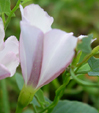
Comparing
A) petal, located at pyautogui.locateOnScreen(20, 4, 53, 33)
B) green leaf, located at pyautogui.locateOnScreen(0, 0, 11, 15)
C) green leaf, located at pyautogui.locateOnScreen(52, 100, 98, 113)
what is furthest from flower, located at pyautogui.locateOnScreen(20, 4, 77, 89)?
green leaf, located at pyautogui.locateOnScreen(52, 100, 98, 113)

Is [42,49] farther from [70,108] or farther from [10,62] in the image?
[70,108]

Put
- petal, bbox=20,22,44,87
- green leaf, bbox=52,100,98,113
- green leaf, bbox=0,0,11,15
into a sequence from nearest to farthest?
petal, bbox=20,22,44,87, green leaf, bbox=0,0,11,15, green leaf, bbox=52,100,98,113

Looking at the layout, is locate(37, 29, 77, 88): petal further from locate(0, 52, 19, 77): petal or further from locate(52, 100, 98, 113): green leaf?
locate(52, 100, 98, 113): green leaf

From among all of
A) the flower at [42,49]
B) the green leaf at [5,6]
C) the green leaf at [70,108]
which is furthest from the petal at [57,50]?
the green leaf at [70,108]

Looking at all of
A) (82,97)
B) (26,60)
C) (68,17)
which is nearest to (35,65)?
(26,60)

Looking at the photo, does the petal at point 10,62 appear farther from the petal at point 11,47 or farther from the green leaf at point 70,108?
the green leaf at point 70,108

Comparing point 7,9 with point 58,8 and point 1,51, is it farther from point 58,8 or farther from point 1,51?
point 58,8

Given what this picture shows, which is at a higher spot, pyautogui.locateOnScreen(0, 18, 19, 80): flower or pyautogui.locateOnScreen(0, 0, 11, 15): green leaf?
pyautogui.locateOnScreen(0, 0, 11, 15): green leaf
